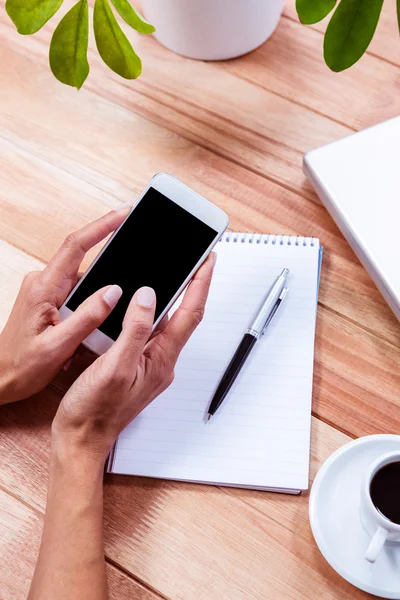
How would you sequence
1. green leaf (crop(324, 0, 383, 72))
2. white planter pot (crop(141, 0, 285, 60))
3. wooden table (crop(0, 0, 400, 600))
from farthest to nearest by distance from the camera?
white planter pot (crop(141, 0, 285, 60)) → wooden table (crop(0, 0, 400, 600)) → green leaf (crop(324, 0, 383, 72))

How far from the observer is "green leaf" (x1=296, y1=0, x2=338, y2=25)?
2.07ft

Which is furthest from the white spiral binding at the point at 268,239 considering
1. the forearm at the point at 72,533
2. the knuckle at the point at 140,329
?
the forearm at the point at 72,533

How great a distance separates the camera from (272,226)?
88cm

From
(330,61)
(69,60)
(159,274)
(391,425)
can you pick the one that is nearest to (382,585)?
(391,425)

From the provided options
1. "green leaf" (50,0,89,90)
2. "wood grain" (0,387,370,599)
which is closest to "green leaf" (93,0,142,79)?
"green leaf" (50,0,89,90)

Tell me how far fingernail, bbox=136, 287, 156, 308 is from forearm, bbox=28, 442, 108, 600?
185mm

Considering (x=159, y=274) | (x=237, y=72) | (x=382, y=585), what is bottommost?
(x=382, y=585)

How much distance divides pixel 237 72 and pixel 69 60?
1.07 feet

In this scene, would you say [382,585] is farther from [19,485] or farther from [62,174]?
[62,174]

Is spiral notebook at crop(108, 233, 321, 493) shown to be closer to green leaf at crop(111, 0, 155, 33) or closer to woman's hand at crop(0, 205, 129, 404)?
woman's hand at crop(0, 205, 129, 404)

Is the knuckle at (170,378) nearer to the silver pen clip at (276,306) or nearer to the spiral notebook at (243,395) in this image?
the spiral notebook at (243,395)

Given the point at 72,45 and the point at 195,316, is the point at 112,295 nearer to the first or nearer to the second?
the point at 195,316

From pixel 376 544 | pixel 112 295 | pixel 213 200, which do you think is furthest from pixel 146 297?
pixel 376 544

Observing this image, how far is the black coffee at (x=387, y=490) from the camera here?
0.66 m
